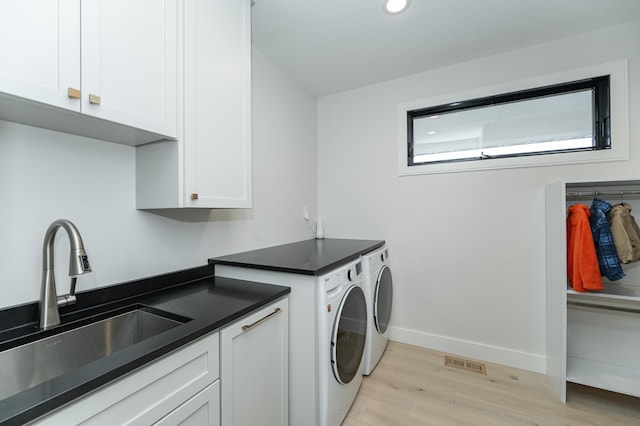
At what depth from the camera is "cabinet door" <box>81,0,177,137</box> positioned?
0.88 m

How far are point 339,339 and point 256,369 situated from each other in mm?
498

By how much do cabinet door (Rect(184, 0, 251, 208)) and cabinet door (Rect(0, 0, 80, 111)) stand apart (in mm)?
396

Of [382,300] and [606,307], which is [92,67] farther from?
[606,307]

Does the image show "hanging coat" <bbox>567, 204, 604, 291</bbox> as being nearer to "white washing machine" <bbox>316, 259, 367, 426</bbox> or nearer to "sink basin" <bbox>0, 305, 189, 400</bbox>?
"white washing machine" <bbox>316, 259, 367, 426</bbox>

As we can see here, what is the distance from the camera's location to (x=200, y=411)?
906 mm

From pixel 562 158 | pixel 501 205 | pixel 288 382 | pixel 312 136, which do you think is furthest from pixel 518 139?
pixel 288 382

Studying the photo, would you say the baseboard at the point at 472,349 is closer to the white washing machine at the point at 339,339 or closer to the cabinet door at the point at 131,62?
the white washing machine at the point at 339,339

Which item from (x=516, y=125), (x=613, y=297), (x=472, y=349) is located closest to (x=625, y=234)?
(x=613, y=297)

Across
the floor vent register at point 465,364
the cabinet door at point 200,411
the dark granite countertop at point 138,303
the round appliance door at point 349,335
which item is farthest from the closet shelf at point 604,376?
the cabinet door at point 200,411

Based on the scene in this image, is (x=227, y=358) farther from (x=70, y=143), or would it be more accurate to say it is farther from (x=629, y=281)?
(x=629, y=281)

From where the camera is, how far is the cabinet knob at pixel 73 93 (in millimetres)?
821

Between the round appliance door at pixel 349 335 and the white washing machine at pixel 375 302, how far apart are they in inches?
4.1

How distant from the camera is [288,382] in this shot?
1377 millimetres

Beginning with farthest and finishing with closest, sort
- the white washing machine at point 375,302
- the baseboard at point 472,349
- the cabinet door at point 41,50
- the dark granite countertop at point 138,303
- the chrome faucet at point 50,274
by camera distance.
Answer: the baseboard at point 472,349
the white washing machine at point 375,302
the chrome faucet at point 50,274
the cabinet door at point 41,50
the dark granite countertop at point 138,303
